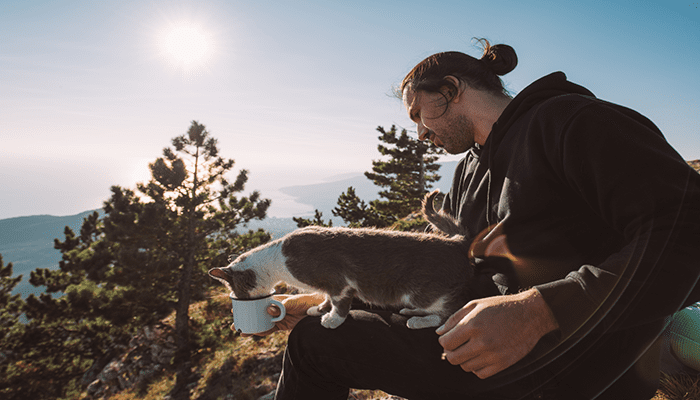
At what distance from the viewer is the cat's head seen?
124 inches

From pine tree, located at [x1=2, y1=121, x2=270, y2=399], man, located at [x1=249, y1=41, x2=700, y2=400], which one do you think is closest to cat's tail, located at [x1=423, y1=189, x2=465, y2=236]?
man, located at [x1=249, y1=41, x2=700, y2=400]

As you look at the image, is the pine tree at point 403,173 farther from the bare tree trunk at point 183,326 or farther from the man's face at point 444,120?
the man's face at point 444,120

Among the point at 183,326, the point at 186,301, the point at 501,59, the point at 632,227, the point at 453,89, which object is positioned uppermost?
the point at 501,59

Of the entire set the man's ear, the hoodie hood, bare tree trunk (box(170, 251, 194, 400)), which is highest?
the man's ear

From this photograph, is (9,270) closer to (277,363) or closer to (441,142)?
(277,363)

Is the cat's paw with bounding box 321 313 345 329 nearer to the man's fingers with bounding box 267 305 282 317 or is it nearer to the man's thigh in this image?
the man's thigh

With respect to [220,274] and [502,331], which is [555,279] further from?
[220,274]

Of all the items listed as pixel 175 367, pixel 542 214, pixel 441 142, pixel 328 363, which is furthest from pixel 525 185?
pixel 175 367

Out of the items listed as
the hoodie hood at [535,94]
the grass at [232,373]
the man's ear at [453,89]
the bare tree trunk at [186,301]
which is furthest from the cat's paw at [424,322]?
the bare tree trunk at [186,301]

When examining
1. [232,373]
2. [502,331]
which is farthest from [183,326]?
[502,331]

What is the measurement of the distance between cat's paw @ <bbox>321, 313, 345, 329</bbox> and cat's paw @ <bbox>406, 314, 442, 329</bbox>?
556 millimetres

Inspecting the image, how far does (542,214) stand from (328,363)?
1866mm

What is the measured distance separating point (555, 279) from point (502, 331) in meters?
0.75

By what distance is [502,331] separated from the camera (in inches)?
64.2
